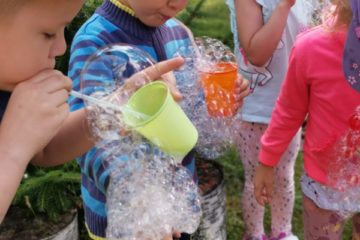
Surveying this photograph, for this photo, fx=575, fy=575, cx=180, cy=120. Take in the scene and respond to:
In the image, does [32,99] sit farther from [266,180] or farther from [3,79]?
[266,180]

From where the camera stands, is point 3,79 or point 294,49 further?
point 294,49

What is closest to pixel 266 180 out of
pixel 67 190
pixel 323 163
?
pixel 323 163

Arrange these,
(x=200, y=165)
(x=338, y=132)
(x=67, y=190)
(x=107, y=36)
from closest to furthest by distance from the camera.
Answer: (x=107, y=36)
(x=338, y=132)
(x=67, y=190)
(x=200, y=165)

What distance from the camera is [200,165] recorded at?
2.64m

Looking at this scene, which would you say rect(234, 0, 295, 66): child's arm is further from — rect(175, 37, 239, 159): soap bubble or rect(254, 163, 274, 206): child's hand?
rect(254, 163, 274, 206): child's hand

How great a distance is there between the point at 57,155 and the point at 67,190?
1017 millimetres

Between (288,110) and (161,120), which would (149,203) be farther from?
(288,110)

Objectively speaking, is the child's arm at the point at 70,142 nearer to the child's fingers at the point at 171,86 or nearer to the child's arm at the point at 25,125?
the child's fingers at the point at 171,86

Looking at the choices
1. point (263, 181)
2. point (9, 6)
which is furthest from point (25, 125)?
point (263, 181)

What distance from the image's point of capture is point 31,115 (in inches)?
45.4

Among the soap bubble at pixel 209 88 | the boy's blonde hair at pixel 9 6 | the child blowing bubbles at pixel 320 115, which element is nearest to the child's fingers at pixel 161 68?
the boy's blonde hair at pixel 9 6

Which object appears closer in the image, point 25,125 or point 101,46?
point 25,125

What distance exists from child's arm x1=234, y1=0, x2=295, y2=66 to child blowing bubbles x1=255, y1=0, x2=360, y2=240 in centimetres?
30

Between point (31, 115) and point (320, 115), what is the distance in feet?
3.44
